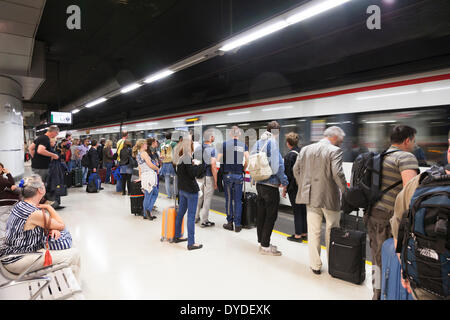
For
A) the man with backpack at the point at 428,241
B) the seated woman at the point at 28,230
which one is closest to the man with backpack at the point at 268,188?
the man with backpack at the point at 428,241

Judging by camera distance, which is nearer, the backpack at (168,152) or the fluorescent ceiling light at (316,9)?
the fluorescent ceiling light at (316,9)

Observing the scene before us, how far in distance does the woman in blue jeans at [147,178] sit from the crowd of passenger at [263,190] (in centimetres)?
2

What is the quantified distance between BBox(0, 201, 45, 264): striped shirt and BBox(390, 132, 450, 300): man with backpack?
2.78m

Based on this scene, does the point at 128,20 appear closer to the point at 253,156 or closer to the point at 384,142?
the point at 253,156

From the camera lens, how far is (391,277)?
207 centimetres

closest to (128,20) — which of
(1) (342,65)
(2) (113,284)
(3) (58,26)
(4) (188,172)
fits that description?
(3) (58,26)

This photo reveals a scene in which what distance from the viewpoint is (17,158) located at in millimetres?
9062

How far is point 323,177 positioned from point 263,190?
888 millimetres

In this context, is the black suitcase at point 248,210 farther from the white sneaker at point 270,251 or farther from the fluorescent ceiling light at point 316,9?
the fluorescent ceiling light at point 316,9

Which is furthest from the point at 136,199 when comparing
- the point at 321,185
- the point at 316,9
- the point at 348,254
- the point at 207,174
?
the point at 316,9

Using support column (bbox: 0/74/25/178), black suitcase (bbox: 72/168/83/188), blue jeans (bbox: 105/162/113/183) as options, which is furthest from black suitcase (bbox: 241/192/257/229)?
support column (bbox: 0/74/25/178)

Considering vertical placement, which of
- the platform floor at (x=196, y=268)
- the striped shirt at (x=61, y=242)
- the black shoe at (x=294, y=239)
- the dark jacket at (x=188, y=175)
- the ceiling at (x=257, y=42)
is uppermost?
the ceiling at (x=257, y=42)

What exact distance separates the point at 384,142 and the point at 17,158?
10.4 metres

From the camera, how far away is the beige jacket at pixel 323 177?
117 inches
